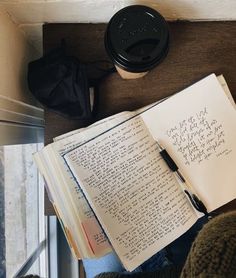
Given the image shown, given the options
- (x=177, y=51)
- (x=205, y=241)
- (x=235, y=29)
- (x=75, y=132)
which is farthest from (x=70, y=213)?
(x=235, y=29)

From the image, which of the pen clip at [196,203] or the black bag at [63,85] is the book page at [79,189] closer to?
the black bag at [63,85]

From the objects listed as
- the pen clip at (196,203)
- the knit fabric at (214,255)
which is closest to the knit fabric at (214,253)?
the knit fabric at (214,255)

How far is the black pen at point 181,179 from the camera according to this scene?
84cm

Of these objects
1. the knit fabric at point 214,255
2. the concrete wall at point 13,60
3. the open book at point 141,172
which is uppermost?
the concrete wall at point 13,60

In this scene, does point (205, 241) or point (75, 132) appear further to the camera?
point (75, 132)

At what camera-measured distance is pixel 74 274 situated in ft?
3.92

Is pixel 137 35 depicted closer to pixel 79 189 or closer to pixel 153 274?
pixel 79 189

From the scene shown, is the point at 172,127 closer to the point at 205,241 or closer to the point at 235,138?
the point at 235,138

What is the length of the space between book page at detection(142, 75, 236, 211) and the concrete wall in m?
0.25

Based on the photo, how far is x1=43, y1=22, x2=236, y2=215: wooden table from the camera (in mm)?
875

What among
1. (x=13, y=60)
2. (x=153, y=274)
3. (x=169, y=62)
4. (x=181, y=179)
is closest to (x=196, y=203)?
(x=181, y=179)

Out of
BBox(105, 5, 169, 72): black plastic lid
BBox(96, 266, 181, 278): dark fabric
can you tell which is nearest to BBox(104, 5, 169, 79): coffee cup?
BBox(105, 5, 169, 72): black plastic lid

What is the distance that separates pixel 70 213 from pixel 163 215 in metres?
0.17

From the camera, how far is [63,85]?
0.85m
